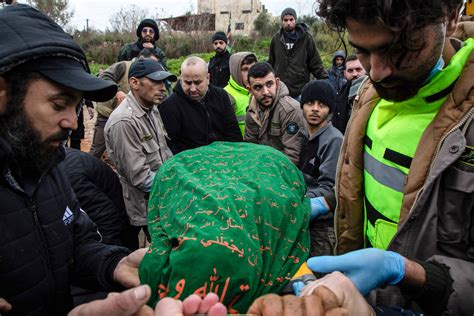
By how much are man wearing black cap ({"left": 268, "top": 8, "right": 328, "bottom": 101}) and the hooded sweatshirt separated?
39.1 inches

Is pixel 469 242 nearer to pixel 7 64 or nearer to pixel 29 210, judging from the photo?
pixel 29 210

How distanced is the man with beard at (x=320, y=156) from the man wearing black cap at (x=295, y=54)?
2.64 meters

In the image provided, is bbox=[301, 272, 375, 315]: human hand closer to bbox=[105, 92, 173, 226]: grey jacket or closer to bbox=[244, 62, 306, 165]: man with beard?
bbox=[105, 92, 173, 226]: grey jacket

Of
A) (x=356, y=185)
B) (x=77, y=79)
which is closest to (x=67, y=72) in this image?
(x=77, y=79)

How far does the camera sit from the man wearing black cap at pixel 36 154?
151 centimetres

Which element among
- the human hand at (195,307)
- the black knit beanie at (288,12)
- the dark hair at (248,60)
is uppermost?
the black knit beanie at (288,12)

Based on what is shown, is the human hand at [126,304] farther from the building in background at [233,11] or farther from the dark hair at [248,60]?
the building in background at [233,11]

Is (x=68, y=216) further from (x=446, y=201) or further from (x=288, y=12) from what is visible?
(x=288, y=12)

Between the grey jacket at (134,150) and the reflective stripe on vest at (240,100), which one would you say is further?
the reflective stripe on vest at (240,100)

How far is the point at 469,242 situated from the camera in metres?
1.47

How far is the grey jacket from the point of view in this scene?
3.23 m

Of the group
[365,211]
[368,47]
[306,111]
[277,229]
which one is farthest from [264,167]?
[306,111]

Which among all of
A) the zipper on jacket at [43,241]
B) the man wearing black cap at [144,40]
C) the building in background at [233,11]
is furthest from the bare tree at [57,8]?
the zipper on jacket at [43,241]

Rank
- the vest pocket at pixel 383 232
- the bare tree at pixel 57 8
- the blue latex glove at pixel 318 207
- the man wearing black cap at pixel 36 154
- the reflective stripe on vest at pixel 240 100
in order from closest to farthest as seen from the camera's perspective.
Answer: the man wearing black cap at pixel 36 154 → the vest pocket at pixel 383 232 → the blue latex glove at pixel 318 207 → the reflective stripe on vest at pixel 240 100 → the bare tree at pixel 57 8
